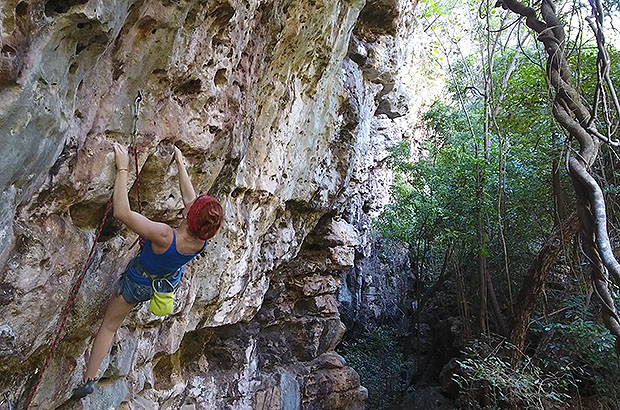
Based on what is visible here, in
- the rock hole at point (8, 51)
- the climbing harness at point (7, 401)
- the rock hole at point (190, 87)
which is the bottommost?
the climbing harness at point (7, 401)

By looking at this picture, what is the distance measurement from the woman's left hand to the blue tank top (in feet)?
1.52

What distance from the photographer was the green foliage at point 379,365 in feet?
34.8

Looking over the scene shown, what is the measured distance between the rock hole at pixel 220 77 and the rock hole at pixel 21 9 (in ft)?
5.82

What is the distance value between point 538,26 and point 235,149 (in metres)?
2.74

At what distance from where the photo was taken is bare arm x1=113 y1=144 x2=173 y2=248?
2.53m

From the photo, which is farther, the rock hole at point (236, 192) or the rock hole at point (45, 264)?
the rock hole at point (236, 192)

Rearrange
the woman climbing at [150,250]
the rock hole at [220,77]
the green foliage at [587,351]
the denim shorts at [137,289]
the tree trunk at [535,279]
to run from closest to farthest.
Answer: the woman climbing at [150,250] < the denim shorts at [137,289] < the rock hole at [220,77] < the tree trunk at [535,279] < the green foliage at [587,351]

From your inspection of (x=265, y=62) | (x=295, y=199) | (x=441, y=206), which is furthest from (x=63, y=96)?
(x=441, y=206)

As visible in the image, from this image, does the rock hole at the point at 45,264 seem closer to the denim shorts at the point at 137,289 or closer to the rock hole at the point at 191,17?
the denim shorts at the point at 137,289

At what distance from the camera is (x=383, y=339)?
11531 millimetres

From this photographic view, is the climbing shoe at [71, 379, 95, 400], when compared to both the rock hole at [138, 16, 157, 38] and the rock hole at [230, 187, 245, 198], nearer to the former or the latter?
the rock hole at [138, 16, 157, 38]

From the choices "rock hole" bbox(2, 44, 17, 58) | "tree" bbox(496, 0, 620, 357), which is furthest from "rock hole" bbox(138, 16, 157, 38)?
"tree" bbox(496, 0, 620, 357)

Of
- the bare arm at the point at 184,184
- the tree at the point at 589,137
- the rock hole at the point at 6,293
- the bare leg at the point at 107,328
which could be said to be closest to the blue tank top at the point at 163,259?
the bare leg at the point at 107,328

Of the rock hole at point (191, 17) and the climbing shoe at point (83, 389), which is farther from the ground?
the rock hole at point (191, 17)
